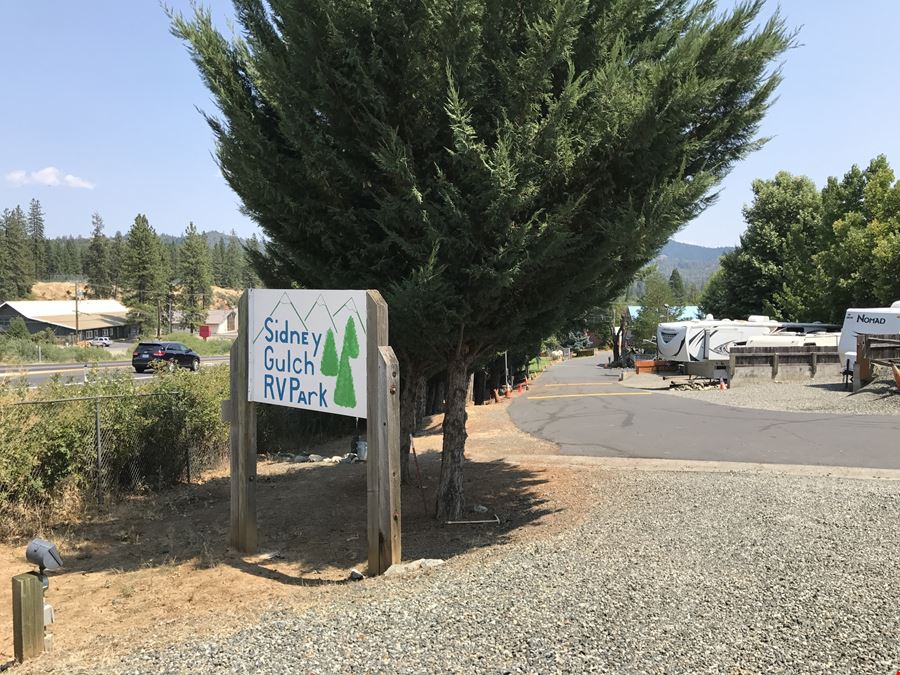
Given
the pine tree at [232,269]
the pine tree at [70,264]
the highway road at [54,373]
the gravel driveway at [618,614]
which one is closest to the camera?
the gravel driveway at [618,614]

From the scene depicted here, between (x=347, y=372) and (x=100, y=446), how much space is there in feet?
16.0

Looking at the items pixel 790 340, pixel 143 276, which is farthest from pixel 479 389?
pixel 143 276

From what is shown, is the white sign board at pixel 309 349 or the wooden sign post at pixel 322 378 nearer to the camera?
the wooden sign post at pixel 322 378

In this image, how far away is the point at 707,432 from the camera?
14492 mm

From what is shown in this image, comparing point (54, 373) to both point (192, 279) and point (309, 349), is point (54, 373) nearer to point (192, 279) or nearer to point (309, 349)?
point (309, 349)

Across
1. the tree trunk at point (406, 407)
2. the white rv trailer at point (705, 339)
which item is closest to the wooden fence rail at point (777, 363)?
the white rv trailer at point (705, 339)

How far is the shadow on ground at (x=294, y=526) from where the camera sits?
6430 mm

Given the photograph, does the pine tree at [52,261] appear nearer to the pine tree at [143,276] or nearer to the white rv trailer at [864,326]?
the pine tree at [143,276]

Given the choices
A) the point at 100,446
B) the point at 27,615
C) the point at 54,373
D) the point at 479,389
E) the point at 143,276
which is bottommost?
the point at 479,389

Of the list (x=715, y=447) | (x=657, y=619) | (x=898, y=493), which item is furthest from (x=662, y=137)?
(x=715, y=447)

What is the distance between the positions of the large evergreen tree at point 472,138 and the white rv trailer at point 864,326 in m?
19.4

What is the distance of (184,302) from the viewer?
10925 centimetres

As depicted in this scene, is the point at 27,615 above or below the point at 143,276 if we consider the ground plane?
below

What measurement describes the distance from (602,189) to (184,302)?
113m
